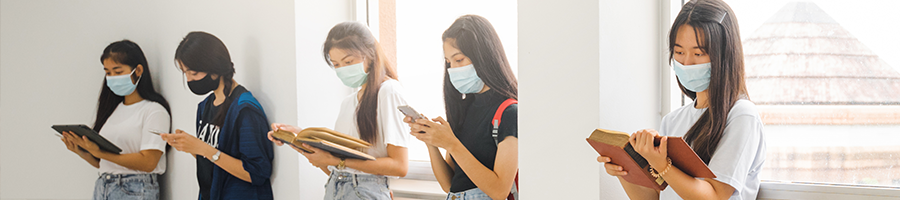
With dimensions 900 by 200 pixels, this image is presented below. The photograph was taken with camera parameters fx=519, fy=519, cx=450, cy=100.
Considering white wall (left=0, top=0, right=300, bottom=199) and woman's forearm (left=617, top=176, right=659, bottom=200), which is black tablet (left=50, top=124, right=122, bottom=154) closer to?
white wall (left=0, top=0, right=300, bottom=199)

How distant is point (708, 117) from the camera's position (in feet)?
4.40

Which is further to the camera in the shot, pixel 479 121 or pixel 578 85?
pixel 479 121

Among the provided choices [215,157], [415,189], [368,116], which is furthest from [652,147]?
[215,157]

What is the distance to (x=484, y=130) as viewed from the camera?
5.84ft

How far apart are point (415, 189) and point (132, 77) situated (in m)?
1.84

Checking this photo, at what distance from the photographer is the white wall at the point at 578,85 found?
1.52 meters

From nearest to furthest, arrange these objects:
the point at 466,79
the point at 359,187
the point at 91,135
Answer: the point at 466,79, the point at 359,187, the point at 91,135

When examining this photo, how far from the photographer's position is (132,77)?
9.74ft

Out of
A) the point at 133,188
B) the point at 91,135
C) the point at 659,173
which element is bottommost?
the point at 133,188

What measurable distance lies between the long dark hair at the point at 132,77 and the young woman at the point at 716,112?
8.98 ft

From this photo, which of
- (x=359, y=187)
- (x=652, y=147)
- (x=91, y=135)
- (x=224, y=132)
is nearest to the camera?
(x=652, y=147)

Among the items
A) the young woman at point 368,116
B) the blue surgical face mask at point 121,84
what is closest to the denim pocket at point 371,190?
the young woman at point 368,116

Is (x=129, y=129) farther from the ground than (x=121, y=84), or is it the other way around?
(x=121, y=84)

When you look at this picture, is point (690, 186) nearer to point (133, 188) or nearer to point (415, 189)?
point (415, 189)
